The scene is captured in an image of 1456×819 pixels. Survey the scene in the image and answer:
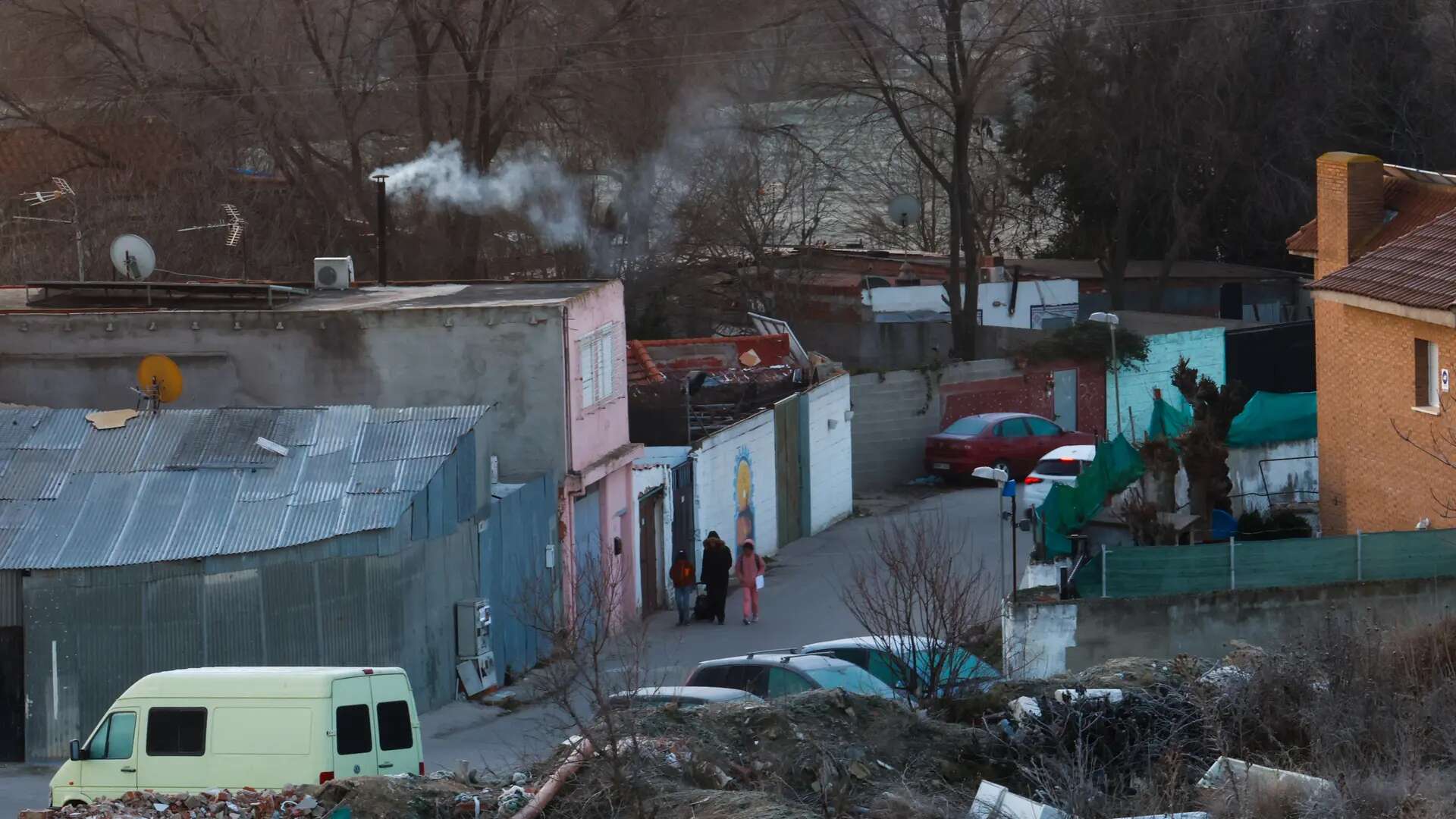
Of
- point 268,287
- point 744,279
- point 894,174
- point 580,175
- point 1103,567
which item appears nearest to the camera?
point 1103,567

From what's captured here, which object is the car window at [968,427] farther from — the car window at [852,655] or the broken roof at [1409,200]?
the car window at [852,655]

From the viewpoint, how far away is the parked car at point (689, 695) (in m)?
13.1

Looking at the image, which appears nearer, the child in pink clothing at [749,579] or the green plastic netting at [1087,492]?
the green plastic netting at [1087,492]

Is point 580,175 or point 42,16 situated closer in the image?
point 42,16

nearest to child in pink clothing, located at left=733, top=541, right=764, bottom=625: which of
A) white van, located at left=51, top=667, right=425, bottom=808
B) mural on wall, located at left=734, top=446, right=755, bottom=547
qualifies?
mural on wall, located at left=734, top=446, right=755, bottom=547

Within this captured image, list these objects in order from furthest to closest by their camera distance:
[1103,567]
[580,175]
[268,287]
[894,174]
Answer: [894,174], [580,175], [268,287], [1103,567]

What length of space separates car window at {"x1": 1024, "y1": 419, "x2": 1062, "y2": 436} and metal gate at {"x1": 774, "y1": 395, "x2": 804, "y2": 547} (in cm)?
615

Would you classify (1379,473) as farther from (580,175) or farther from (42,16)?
(42,16)

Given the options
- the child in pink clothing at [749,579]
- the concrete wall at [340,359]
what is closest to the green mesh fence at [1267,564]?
the child in pink clothing at [749,579]

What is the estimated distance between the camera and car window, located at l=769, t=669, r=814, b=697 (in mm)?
15148

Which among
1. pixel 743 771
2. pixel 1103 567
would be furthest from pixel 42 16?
pixel 743 771

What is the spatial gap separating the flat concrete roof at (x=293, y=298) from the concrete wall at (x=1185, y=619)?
7249mm

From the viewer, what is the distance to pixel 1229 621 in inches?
705

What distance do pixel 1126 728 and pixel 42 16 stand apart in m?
32.6
